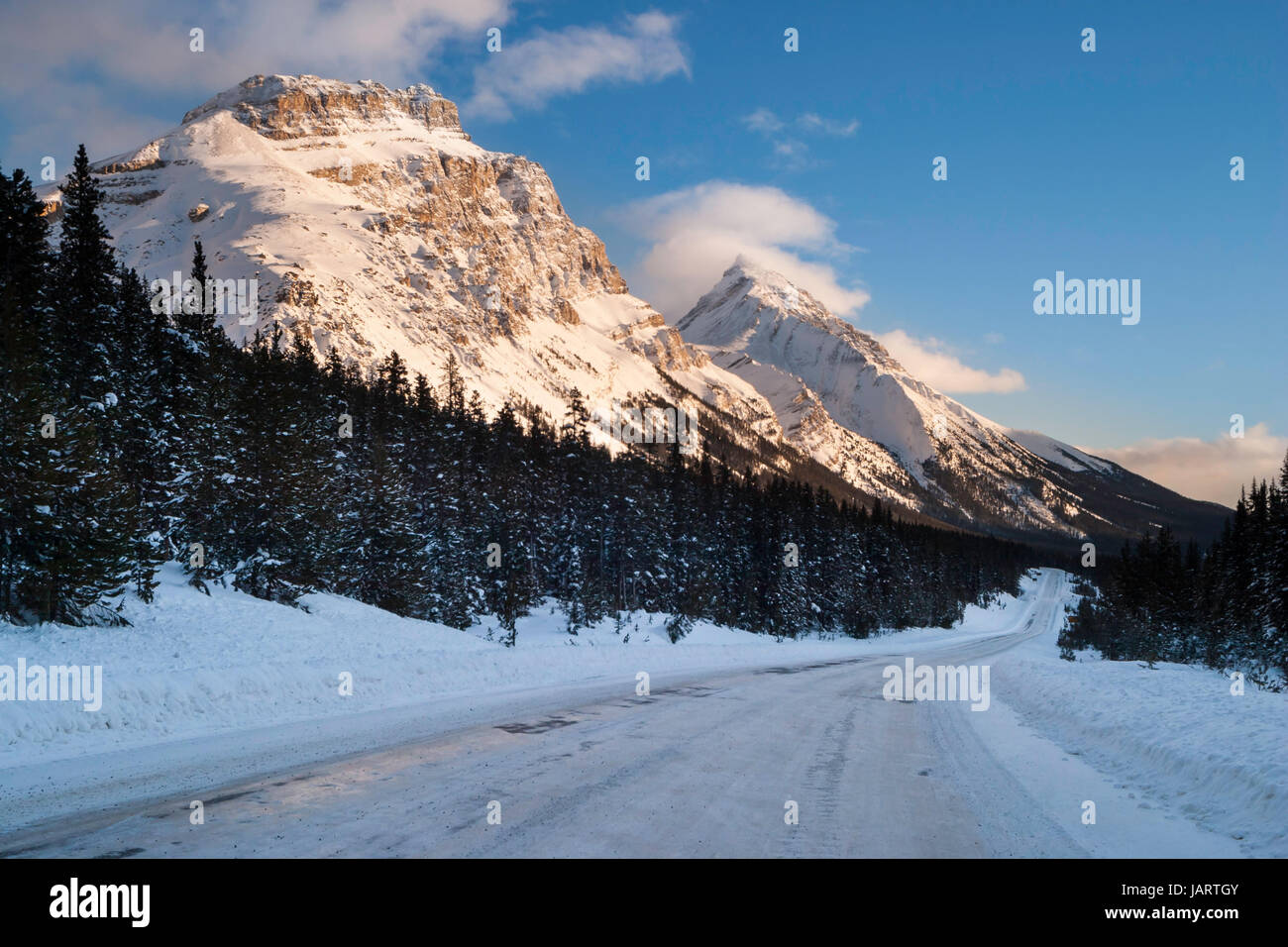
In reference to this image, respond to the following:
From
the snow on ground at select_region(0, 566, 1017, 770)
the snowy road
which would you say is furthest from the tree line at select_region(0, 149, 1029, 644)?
the snowy road

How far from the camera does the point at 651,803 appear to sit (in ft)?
22.8

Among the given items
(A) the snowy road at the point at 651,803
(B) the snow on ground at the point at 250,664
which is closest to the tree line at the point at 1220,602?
(B) the snow on ground at the point at 250,664

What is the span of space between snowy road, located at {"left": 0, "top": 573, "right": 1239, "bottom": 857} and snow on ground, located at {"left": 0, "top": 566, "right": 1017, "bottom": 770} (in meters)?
4.06

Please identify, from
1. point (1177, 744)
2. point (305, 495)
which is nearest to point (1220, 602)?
point (1177, 744)

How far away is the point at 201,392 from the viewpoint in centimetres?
3250

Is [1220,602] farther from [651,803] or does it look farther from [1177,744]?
[651,803]

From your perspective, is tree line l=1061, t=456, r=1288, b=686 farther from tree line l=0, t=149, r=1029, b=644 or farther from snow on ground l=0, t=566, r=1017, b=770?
snow on ground l=0, t=566, r=1017, b=770

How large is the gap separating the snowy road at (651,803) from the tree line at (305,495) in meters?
14.1

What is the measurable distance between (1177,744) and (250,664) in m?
15.5

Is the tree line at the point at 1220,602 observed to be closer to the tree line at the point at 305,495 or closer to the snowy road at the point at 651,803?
the tree line at the point at 305,495

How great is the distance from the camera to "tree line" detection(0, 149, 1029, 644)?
1822cm

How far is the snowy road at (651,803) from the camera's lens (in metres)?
Result: 5.64
